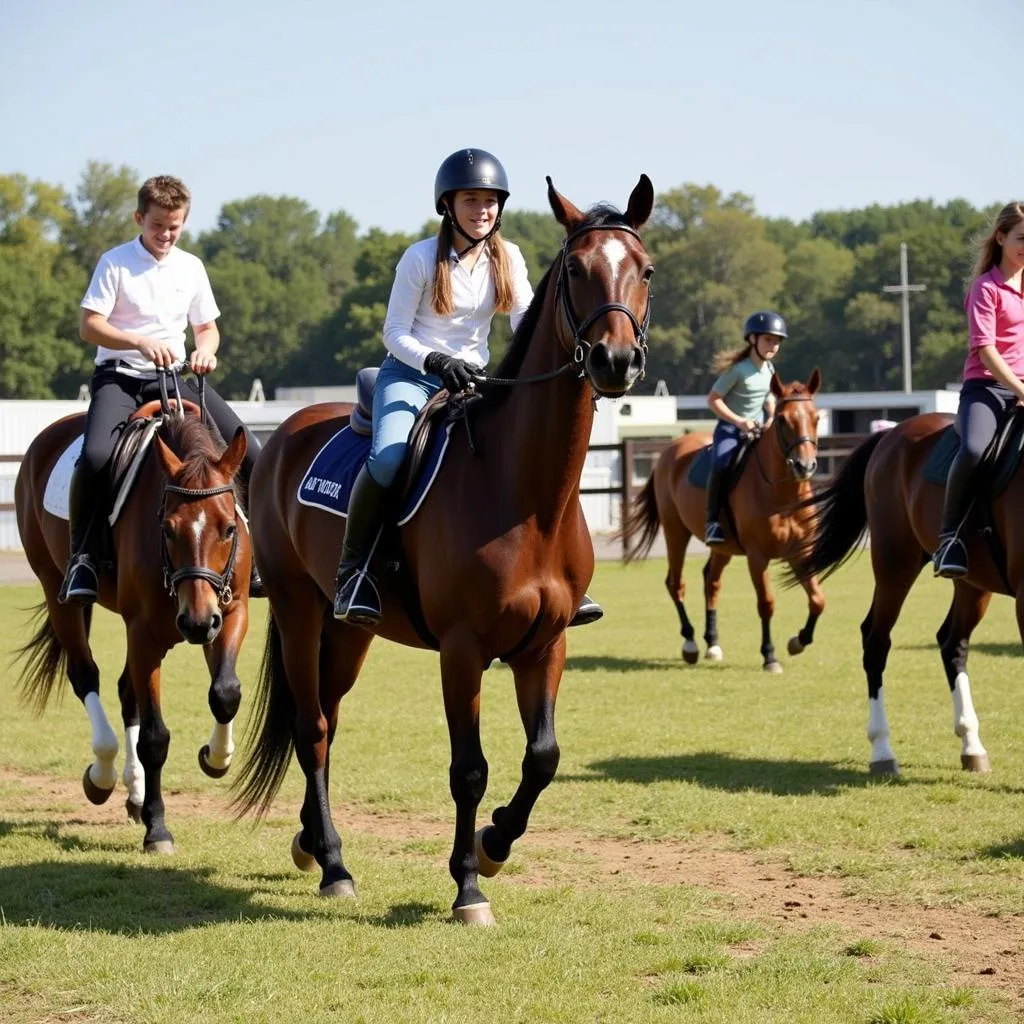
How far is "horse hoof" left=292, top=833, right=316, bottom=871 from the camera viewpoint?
7.46 m

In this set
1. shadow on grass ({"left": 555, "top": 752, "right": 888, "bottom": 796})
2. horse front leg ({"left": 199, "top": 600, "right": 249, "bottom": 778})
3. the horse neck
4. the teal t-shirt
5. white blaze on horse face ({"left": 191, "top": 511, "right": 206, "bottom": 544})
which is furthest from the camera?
the teal t-shirt

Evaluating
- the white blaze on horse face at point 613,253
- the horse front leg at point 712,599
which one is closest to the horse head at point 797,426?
the horse front leg at point 712,599

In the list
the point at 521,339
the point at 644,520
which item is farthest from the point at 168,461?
the point at 644,520

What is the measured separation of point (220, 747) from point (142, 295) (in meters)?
2.76

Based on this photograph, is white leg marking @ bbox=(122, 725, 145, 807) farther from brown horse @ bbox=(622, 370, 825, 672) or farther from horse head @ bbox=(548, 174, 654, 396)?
brown horse @ bbox=(622, 370, 825, 672)

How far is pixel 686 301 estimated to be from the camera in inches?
4872

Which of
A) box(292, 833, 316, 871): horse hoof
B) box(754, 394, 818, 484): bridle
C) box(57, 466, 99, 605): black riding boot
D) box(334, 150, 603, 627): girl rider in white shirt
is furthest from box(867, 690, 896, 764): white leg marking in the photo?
box(754, 394, 818, 484): bridle

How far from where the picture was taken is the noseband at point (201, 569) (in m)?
7.45

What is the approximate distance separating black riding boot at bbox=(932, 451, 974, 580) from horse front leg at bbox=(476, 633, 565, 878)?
3.66 metres

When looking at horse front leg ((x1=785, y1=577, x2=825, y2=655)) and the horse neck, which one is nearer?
the horse neck

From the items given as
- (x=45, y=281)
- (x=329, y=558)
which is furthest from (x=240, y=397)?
(x=329, y=558)

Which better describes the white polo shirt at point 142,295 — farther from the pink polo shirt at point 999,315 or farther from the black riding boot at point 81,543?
the pink polo shirt at point 999,315

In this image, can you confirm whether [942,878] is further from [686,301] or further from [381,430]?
[686,301]

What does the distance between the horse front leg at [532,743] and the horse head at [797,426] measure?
9.10 m
